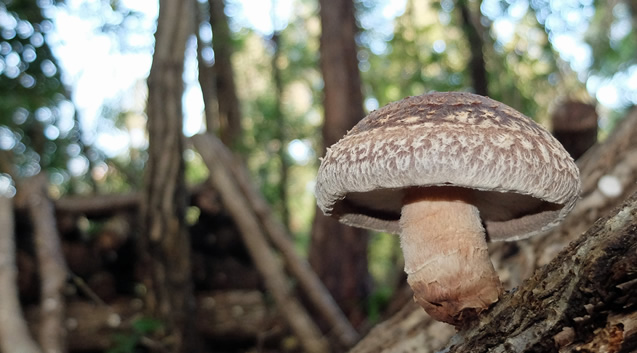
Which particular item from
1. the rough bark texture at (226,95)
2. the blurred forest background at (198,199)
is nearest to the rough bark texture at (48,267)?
the blurred forest background at (198,199)

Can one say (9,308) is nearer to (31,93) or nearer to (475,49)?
(31,93)

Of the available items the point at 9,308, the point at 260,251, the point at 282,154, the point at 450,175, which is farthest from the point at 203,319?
the point at 282,154

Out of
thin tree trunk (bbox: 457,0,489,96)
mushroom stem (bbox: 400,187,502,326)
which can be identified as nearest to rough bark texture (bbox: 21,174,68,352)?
mushroom stem (bbox: 400,187,502,326)

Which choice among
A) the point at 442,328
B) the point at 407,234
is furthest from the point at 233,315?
the point at 407,234

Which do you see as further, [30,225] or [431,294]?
[30,225]

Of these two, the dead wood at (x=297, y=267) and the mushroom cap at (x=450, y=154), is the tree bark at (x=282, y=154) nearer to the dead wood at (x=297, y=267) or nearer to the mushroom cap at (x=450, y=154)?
the dead wood at (x=297, y=267)

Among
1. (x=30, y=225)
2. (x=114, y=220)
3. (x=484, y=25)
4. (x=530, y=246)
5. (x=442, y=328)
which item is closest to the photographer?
(x=442, y=328)

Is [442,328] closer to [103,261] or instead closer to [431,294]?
[431,294]
